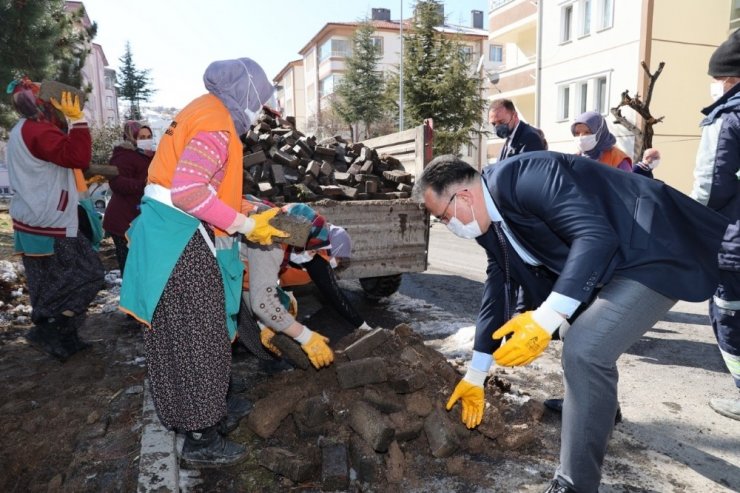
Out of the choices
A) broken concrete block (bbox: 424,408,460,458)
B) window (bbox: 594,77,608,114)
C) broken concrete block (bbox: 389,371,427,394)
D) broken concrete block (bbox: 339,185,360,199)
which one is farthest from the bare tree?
broken concrete block (bbox: 424,408,460,458)

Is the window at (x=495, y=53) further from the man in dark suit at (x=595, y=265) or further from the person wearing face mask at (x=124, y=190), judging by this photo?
the man in dark suit at (x=595, y=265)

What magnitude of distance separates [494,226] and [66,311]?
10.7 ft

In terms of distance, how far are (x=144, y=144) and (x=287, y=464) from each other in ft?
12.2

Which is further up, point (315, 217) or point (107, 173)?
point (107, 173)

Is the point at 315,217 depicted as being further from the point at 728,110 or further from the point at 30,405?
the point at 728,110

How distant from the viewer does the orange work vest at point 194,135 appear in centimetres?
227

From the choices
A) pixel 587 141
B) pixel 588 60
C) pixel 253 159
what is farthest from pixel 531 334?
pixel 588 60

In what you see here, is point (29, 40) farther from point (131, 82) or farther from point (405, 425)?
point (131, 82)

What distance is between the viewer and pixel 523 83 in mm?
20984

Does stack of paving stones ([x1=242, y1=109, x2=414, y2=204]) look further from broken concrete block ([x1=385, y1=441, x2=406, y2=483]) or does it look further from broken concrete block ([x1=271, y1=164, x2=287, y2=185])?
broken concrete block ([x1=385, y1=441, x2=406, y2=483])

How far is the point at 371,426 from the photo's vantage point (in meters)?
2.58

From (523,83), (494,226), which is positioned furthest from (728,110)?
(523,83)

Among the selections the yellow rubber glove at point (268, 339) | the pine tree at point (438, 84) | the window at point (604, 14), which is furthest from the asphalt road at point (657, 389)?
the pine tree at point (438, 84)

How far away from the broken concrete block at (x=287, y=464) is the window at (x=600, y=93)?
56.7 ft
